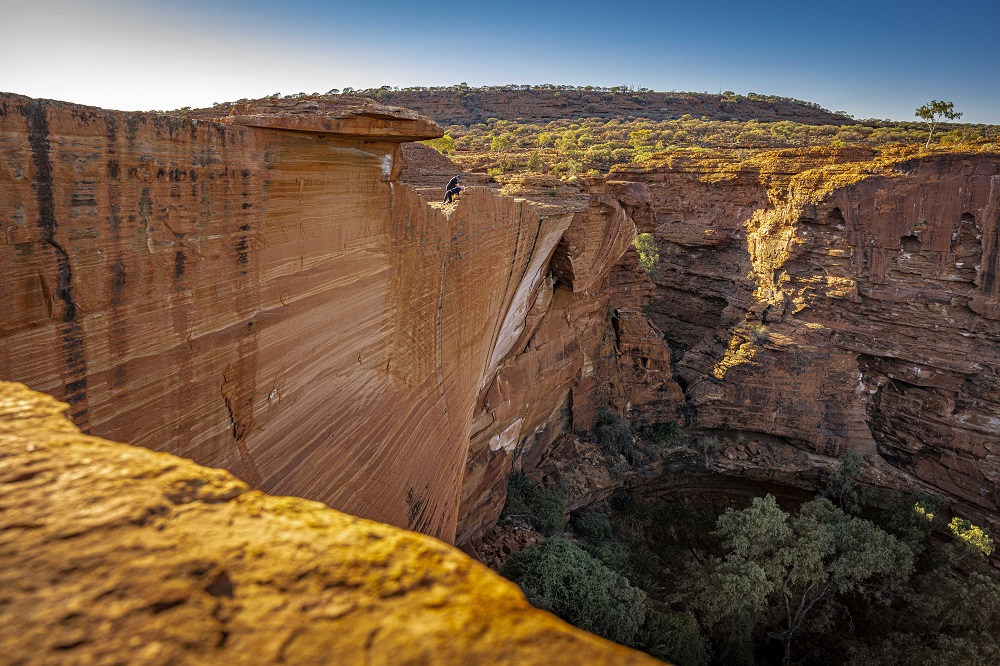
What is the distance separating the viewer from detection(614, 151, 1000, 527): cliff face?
17.2 m

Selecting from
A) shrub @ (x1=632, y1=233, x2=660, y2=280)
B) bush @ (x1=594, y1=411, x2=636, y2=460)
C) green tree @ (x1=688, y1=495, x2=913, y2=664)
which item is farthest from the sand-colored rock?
shrub @ (x1=632, y1=233, x2=660, y2=280)

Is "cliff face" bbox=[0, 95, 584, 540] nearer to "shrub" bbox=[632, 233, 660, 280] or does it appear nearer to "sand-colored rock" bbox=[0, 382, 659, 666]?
"sand-colored rock" bbox=[0, 382, 659, 666]

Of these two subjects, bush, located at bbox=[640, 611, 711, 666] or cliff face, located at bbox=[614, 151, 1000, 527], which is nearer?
bush, located at bbox=[640, 611, 711, 666]

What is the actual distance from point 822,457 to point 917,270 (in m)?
7.36

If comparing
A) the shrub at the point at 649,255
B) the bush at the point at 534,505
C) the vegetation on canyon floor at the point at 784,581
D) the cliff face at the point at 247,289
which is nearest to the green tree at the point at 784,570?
the vegetation on canyon floor at the point at 784,581

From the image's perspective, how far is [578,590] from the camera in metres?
11.1

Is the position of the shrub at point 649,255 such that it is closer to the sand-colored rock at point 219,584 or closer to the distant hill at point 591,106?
the sand-colored rock at point 219,584

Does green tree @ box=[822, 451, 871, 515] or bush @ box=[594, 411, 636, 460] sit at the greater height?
bush @ box=[594, 411, 636, 460]

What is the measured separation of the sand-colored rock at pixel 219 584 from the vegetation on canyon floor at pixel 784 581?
9.85m

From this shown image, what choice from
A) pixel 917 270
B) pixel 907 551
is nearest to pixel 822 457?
pixel 907 551

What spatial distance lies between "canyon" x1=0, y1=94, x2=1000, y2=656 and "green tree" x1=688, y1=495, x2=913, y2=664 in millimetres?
4352

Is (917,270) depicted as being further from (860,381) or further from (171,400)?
(171,400)

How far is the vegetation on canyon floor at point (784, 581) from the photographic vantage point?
1177cm

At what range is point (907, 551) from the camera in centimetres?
1472
